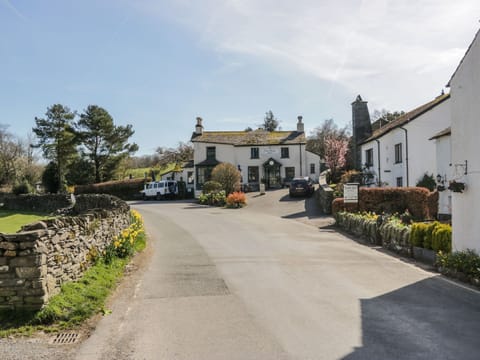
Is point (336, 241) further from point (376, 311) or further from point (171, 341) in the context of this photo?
point (171, 341)

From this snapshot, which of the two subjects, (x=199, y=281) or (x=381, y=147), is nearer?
(x=199, y=281)

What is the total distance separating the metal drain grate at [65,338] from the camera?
605cm

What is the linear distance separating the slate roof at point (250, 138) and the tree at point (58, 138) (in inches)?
660

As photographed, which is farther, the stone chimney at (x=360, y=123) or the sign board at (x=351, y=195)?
the stone chimney at (x=360, y=123)

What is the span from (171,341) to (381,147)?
30374 mm

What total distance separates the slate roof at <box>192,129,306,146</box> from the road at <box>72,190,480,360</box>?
35.4 m

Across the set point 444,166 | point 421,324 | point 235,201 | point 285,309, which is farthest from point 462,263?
point 235,201

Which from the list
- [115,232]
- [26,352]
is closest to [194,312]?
[26,352]

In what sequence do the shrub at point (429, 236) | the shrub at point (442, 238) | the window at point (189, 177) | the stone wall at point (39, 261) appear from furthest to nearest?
the window at point (189, 177) → the shrub at point (429, 236) → the shrub at point (442, 238) → the stone wall at point (39, 261)

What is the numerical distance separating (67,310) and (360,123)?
117ft

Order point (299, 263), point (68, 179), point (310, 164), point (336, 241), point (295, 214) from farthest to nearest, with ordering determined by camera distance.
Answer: point (68, 179)
point (310, 164)
point (295, 214)
point (336, 241)
point (299, 263)

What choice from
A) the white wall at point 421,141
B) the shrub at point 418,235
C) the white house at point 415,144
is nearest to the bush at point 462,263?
the shrub at point 418,235

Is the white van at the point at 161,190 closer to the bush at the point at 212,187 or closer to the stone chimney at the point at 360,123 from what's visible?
the bush at the point at 212,187

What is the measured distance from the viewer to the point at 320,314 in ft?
23.0
